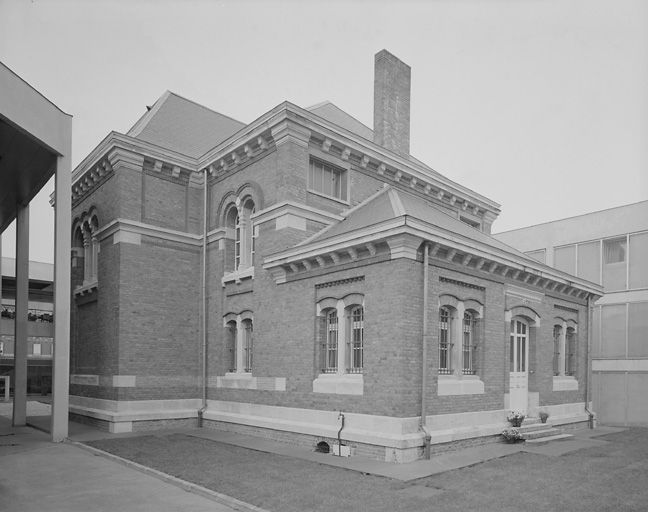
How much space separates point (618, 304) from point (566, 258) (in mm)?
3530

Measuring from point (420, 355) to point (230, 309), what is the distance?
25.0 feet

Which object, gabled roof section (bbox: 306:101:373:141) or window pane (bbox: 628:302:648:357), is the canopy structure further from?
window pane (bbox: 628:302:648:357)

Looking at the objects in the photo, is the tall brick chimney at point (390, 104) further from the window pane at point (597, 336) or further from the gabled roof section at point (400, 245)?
the window pane at point (597, 336)

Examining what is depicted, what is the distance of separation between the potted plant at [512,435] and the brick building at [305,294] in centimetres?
35

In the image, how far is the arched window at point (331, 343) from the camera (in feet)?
49.0

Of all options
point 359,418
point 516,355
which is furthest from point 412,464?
point 516,355

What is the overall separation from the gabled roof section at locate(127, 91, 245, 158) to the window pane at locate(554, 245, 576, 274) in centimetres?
1650

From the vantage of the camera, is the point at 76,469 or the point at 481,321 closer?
the point at 76,469

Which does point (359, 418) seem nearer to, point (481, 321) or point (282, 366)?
point (282, 366)

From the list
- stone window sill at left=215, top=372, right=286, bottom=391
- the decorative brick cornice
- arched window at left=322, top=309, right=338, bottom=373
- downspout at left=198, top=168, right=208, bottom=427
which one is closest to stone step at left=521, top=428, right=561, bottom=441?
arched window at left=322, top=309, right=338, bottom=373

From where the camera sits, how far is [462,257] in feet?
47.7

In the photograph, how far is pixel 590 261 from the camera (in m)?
26.6

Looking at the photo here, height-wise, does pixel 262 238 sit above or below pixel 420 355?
above

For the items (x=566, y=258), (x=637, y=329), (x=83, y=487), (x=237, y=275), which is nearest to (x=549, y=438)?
(x=237, y=275)
